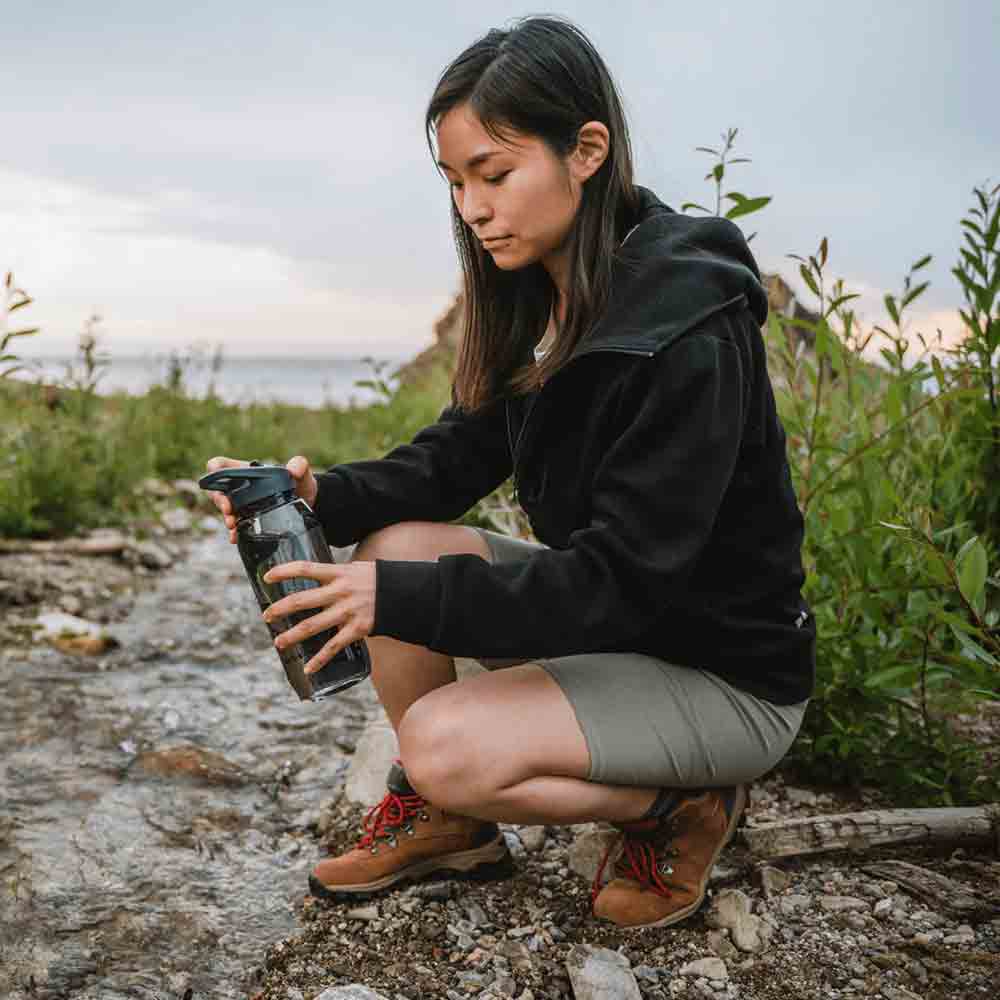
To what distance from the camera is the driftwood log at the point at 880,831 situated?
2.08 m

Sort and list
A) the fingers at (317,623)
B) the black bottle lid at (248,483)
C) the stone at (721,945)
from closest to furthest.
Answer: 1. the fingers at (317,623)
2. the black bottle lid at (248,483)
3. the stone at (721,945)

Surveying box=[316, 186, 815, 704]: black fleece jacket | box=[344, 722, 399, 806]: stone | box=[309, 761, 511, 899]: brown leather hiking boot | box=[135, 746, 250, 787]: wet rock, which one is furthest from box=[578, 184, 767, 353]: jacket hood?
box=[135, 746, 250, 787]: wet rock

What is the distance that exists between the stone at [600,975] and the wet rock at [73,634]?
2332 millimetres

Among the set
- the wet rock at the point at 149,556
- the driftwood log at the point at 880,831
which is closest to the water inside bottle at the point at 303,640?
the driftwood log at the point at 880,831

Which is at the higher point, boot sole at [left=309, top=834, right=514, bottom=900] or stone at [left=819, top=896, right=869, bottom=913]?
stone at [left=819, top=896, right=869, bottom=913]

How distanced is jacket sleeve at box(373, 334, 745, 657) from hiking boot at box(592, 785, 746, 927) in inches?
20.1

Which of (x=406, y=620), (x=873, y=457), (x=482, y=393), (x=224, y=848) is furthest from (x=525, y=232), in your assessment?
(x=224, y=848)

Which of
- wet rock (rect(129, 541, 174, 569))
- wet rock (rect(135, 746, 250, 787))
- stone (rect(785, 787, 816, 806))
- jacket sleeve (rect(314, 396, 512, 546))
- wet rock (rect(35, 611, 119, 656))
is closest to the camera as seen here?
jacket sleeve (rect(314, 396, 512, 546))

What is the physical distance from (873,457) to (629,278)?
31.9 inches

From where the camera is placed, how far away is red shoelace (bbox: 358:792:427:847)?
7.09 feet

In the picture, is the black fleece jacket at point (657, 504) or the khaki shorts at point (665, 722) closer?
the black fleece jacket at point (657, 504)

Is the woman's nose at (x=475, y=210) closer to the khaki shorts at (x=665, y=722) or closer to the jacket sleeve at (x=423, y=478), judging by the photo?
the jacket sleeve at (x=423, y=478)

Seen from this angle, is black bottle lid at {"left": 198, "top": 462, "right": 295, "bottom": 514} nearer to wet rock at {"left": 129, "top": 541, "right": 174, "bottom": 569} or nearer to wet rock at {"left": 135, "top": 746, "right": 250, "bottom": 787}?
wet rock at {"left": 135, "top": 746, "right": 250, "bottom": 787}

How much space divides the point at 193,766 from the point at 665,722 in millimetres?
1389
